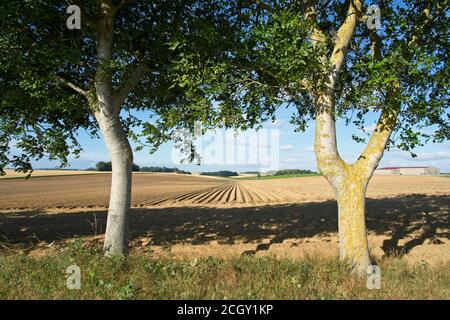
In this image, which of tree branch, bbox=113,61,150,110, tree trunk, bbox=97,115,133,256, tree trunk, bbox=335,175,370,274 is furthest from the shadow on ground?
tree branch, bbox=113,61,150,110

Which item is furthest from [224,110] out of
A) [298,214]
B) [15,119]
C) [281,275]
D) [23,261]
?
[298,214]

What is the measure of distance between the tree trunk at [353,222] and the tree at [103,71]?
3.84 meters

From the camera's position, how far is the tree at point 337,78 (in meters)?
7.17

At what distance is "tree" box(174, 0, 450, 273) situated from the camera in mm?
7168

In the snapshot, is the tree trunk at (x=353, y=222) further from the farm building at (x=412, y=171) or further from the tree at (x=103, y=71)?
the farm building at (x=412, y=171)

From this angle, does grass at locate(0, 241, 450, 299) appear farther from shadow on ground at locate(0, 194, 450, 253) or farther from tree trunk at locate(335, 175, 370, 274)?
shadow on ground at locate(0, 194, 450, 253)

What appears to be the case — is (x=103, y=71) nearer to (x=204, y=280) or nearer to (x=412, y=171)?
(x=204, y=280)

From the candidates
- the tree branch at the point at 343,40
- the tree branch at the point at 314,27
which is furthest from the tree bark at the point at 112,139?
the tree branch at the point at 343,40

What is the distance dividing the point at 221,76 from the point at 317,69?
246cm

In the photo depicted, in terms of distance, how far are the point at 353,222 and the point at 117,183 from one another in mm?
6557

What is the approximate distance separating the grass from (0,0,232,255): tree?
2.02 meters

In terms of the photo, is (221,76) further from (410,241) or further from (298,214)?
(298,214)

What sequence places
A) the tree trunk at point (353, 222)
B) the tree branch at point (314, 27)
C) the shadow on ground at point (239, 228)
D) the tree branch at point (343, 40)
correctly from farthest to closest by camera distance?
the shadow on ground at point (239, 228)
the tree branch at point (314, 27)
the tree branch at point (343, 40)
the tree trunk at point (353, 222)

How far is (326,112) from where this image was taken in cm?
804
